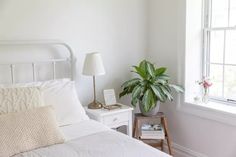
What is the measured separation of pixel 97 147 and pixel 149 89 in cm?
116

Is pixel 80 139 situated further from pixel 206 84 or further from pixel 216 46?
pixel 216 46

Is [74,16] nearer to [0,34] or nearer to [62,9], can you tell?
[62,9]

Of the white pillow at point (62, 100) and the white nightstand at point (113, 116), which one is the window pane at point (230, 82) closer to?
the white nightstand at point (113, 116)

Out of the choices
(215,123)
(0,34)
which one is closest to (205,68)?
(215,123)

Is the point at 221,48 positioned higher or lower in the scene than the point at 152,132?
higher

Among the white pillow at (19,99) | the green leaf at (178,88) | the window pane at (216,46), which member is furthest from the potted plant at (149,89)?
the white pillow at (19,99)

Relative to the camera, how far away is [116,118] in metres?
2.78

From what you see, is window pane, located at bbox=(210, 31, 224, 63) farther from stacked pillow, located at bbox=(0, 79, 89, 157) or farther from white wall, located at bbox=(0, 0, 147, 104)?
stacked pillow, located at bbox=(0, 79, 89, 157)

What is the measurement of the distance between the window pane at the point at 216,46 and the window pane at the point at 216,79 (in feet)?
0.23

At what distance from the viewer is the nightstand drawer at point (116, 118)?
270 centimetres

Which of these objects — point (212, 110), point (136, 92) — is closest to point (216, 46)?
point (212, 110)

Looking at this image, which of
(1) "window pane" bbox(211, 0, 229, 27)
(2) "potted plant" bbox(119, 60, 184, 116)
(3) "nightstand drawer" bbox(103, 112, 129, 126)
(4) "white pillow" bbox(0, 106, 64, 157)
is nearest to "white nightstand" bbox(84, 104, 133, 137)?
(3) "nightstand drawer" bbox(103, 112, 129, 126)

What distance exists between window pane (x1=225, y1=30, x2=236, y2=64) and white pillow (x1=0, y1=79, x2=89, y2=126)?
1.50 metres

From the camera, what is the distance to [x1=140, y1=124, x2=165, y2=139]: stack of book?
113 inches
